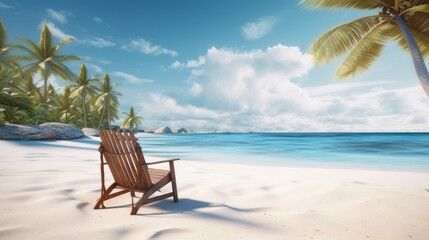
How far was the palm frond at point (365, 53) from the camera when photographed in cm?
676

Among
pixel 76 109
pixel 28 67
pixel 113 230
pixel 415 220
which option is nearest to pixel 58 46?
pixel 28 67

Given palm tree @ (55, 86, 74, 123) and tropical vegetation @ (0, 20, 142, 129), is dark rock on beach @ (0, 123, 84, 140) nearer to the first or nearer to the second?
tropical vegetation @ (0, 20, 142, 129)

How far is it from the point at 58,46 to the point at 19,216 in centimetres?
2869

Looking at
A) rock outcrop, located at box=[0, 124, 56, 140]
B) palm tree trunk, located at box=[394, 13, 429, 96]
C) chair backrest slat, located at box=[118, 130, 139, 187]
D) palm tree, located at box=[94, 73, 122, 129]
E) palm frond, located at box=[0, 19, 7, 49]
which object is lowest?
chair backrest slat, located at box=[118, 130, 139, 187]

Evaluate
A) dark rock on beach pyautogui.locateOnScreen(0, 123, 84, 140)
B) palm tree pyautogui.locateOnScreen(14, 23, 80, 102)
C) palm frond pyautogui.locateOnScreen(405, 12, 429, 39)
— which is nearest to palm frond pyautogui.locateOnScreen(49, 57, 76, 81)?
palm tree pyautogui.locateOnScreen(14, 23, 80, 102)

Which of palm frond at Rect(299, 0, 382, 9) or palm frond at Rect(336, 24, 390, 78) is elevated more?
palm frond at Rect(299, 0, 382, 9)

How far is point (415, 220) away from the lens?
9.40ft

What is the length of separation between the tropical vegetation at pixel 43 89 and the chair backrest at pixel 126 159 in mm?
13885

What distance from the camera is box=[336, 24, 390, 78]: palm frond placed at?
676 centimetres

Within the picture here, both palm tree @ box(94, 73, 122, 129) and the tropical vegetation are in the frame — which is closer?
the tropical vegetation

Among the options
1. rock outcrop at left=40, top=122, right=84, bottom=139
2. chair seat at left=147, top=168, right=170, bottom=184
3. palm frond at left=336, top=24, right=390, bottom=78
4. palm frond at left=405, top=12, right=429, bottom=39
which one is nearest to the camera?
chair seat at left=147, top=168, right=170, bottom=184

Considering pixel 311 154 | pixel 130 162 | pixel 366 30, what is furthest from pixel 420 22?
pixel 311 154

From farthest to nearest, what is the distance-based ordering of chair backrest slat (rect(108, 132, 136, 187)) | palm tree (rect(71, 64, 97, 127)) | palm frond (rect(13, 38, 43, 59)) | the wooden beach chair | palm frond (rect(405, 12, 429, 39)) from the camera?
palm tree (rect(71, 64, 97, 127)), palm frond (rect(13, 38, 43, 59)), palm frond (rect(405, 12, 429, 39)), chair backrest slat (rect(108, 132, 136, 187)), the wooden beach chair

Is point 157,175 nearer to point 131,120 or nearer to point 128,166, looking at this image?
point 128,166
